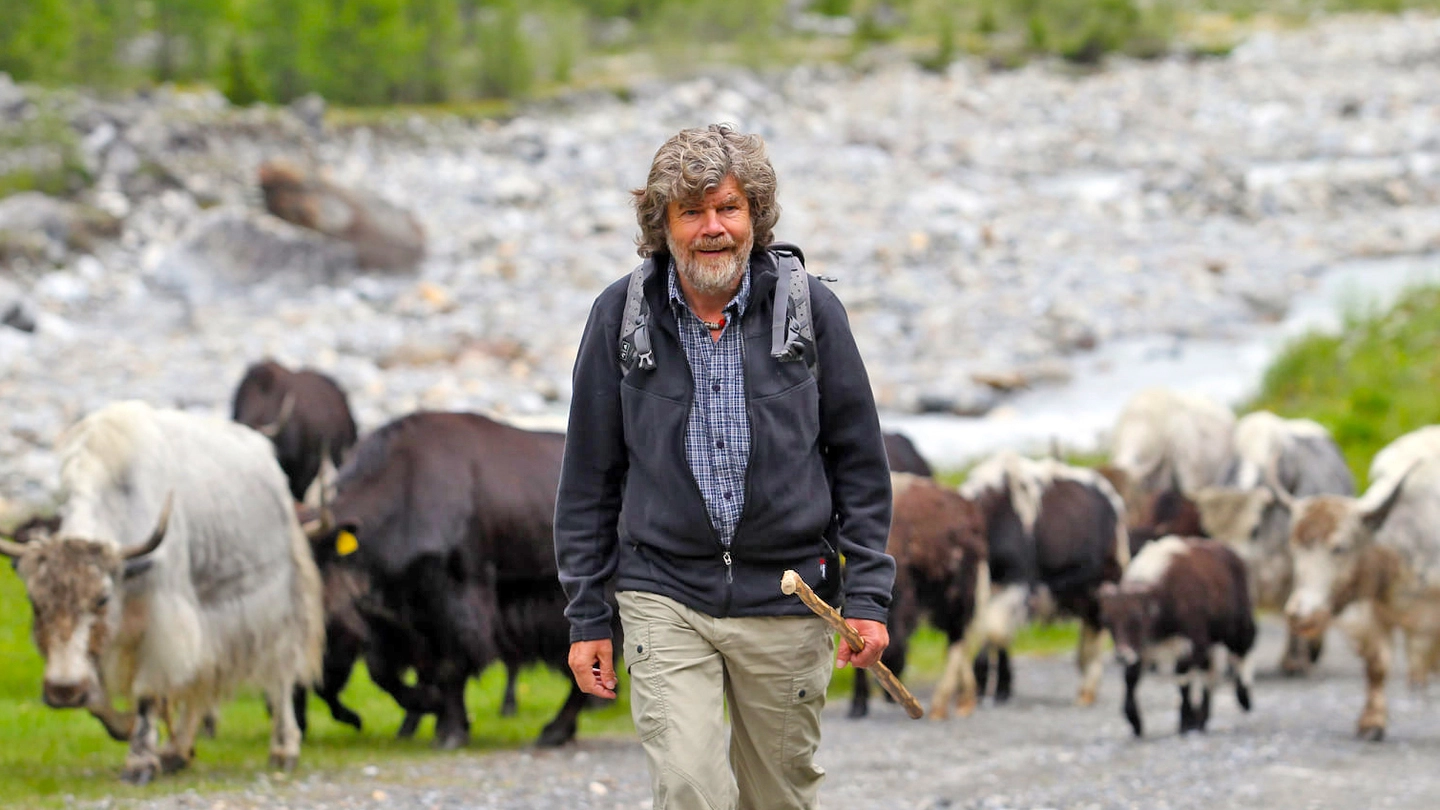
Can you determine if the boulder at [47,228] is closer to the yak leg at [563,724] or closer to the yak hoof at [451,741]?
the yak hoof at [451,741]

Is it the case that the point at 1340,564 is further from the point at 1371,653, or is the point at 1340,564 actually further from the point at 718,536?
the point at 718,536

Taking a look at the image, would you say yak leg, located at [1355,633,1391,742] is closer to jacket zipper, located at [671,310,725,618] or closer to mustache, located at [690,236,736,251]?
jacket zipper, located at [671,310,725,618]

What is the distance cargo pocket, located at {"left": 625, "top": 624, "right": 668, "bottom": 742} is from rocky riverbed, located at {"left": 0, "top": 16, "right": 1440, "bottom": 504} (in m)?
5.89

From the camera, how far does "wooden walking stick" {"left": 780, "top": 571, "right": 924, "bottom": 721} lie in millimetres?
4363

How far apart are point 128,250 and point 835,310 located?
24110mm

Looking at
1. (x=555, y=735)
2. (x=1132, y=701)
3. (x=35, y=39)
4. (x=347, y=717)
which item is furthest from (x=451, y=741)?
(x=35, y=39)

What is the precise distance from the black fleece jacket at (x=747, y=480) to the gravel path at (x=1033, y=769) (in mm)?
2906

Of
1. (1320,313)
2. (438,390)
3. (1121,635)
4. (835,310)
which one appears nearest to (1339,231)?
(1320,313)

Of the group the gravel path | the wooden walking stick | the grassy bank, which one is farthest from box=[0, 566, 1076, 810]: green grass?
the grassy bank

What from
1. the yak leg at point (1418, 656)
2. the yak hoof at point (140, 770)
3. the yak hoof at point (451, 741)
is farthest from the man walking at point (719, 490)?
the yak leg at point (1418, 656)

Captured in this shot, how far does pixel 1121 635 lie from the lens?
9562mm

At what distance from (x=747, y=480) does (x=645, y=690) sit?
0.56 m

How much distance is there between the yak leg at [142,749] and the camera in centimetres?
750

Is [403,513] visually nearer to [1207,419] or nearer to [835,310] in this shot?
[835,310]
